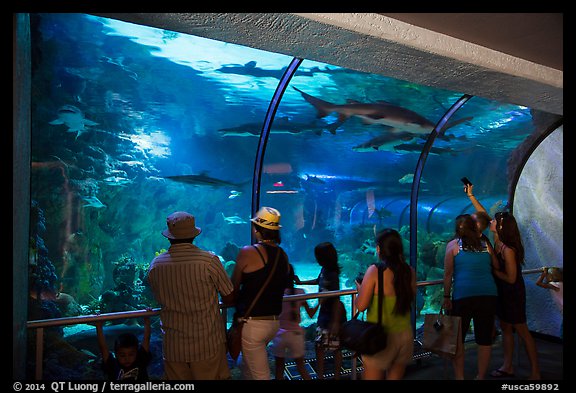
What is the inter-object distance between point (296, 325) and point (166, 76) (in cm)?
1885

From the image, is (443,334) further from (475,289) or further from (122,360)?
(122,360)

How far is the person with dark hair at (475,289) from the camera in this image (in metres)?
3.33

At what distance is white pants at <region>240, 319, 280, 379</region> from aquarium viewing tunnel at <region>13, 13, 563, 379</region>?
4.20 feet

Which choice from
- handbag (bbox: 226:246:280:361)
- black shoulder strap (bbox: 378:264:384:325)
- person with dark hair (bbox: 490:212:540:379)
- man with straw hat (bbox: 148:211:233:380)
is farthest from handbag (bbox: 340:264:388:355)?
person with dark hair (bbox: 490:212:540:379)

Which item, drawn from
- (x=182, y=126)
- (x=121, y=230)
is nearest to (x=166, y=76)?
(x=182, y=126)

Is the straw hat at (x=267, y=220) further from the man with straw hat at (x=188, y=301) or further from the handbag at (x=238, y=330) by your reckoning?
the man with straw hat at (x=188, y=301)

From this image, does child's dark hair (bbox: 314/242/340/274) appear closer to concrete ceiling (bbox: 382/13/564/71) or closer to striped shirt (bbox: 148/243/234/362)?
striped shirt (bbox: 148/243/234/362)

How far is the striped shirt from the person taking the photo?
2420 mm

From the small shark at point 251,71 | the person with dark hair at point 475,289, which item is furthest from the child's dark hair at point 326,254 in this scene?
the small shark at point 251,71

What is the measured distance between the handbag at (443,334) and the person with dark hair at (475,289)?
21 centimetres

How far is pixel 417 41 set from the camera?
116 inches

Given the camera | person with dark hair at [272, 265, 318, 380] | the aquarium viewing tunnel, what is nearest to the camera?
person with dark hair at [272, 265, 318, 380]
